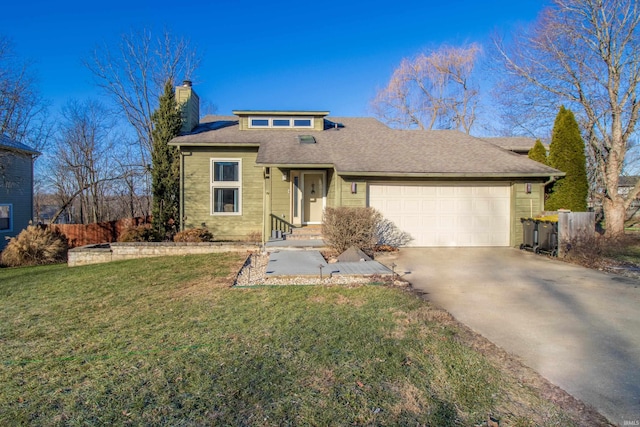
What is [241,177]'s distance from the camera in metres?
13.1

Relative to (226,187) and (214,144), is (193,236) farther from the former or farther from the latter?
(214,144)

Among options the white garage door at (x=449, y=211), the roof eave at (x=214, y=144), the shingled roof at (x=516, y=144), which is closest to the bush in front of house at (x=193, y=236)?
the roof eave at (x=214, y=144)

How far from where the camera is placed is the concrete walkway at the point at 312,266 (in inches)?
274

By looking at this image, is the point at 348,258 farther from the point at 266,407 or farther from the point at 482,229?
the point at 266,407

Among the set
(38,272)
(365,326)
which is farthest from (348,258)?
(38,272)

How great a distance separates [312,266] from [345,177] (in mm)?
3804

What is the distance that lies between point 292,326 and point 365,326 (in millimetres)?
842

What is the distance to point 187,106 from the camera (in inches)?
559

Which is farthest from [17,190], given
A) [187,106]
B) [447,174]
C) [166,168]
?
[447,174]

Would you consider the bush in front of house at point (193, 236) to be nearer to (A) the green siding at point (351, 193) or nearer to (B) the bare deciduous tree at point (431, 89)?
(A) the green siding at point (351, 193)

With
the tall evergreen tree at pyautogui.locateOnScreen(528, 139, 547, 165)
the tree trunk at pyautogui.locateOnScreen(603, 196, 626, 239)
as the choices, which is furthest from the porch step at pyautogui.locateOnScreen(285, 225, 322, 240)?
the tree trunk at pyautogui.locateOnScreen(603, 196, 626, 239)

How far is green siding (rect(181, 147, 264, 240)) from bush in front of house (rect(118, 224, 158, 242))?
1.12 m

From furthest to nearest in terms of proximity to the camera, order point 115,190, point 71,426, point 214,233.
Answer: point 115,190 < point 214,233 < point 71,426

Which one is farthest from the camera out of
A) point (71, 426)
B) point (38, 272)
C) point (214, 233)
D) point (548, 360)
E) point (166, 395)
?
point (214, 233)
